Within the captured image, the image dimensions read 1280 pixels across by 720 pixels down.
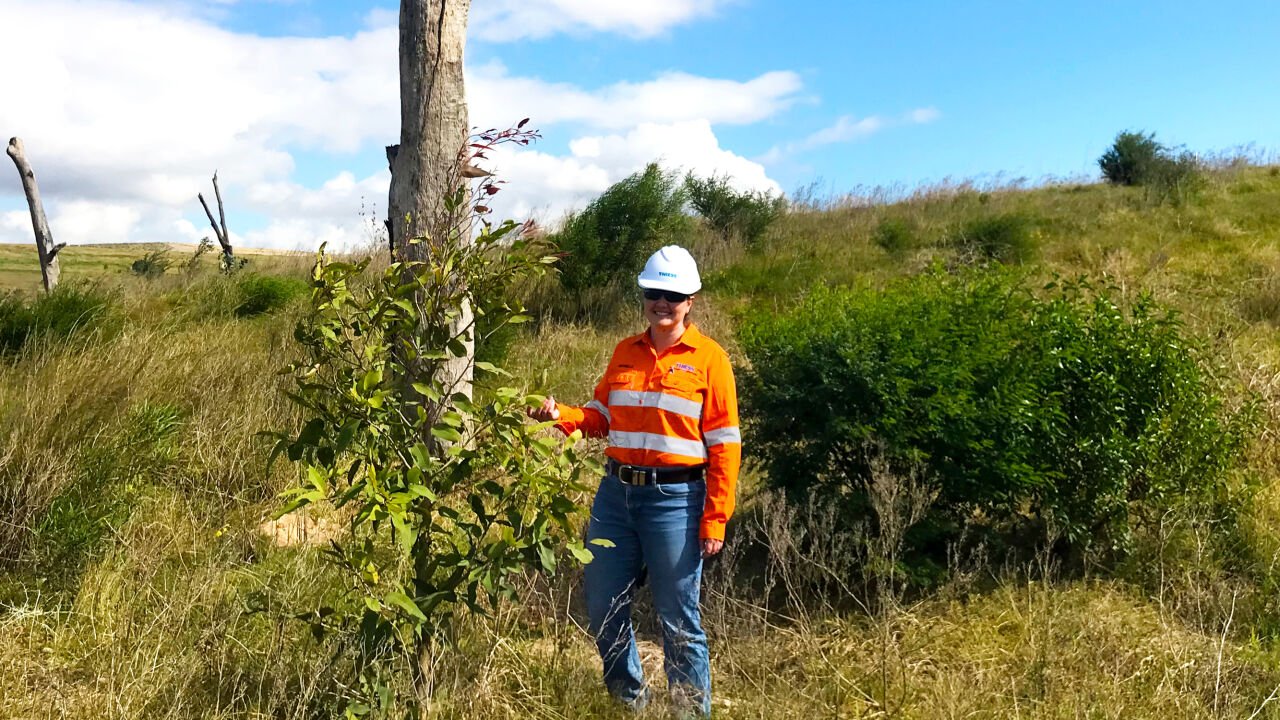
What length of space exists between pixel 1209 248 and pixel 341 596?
12476 mm

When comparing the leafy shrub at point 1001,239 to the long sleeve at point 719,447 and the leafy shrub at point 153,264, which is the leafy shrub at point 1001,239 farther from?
the leafy shrub at point 153,264

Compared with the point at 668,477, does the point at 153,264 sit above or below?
above

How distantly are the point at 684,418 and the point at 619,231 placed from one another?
8196 millimetres

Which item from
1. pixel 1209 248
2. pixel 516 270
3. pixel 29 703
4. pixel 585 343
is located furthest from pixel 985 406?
pixel 1209 248

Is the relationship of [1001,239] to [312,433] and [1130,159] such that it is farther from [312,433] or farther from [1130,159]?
[312,433]

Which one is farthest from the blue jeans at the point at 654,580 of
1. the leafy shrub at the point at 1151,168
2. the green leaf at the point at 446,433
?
the leafy shrub at the point at 1151,168

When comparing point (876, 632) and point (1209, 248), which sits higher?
point (1209, 248)

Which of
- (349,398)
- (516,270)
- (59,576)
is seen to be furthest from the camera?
(59,576)

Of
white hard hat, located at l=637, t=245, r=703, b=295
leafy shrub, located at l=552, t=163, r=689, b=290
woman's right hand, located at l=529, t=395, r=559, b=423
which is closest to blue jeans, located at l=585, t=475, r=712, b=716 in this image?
woman's right hand, located at l=529, t=395, r=559, b=423

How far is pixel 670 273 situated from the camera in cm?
334

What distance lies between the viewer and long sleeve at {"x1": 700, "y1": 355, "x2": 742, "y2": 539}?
A: 3.28m

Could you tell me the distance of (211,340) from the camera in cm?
702

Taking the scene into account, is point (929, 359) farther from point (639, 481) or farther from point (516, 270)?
point (516, 270)

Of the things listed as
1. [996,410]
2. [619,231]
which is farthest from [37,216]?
[996,410]
